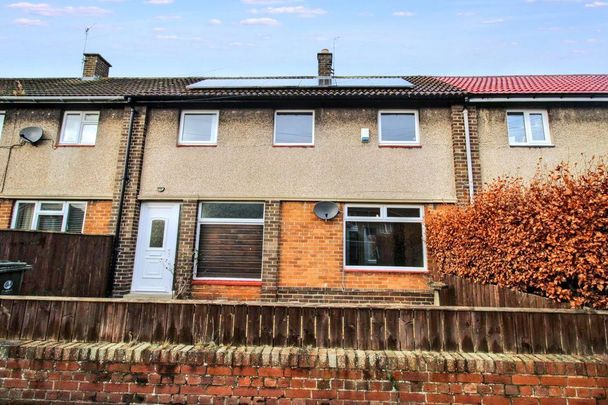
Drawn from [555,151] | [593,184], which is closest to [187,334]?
[593,184]

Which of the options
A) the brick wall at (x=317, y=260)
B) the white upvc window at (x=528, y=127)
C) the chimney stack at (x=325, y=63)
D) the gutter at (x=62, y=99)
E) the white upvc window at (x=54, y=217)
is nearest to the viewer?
the brick wall at (x=317, y=260)

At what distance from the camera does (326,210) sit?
791 centimetres

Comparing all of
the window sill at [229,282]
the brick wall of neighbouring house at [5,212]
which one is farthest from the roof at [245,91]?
the window sill at [229,282]

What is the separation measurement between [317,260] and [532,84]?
8.62 m

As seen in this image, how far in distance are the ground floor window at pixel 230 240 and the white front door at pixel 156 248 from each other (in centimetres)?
66

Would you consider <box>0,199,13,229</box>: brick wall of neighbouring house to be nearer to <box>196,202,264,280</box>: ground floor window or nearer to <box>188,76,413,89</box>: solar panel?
<box>196,202,264,280</box>: ground floor window

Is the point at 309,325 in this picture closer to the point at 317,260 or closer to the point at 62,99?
the point at 317,260

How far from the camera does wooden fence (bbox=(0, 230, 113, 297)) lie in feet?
19.4

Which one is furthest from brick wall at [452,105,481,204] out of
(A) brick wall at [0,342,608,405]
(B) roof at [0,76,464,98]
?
(A) brick wall at [0,342,608,405]

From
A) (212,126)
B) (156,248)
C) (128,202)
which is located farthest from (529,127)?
(128,202)

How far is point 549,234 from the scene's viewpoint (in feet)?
12.0

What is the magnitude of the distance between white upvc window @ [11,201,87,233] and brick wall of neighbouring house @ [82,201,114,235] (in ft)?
0.59

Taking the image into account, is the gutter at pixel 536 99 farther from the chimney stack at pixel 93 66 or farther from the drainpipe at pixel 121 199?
the chimney stack at pixel 93 66

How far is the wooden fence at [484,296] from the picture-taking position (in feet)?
11.8
